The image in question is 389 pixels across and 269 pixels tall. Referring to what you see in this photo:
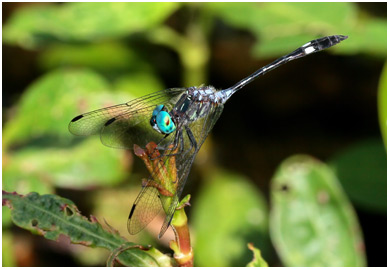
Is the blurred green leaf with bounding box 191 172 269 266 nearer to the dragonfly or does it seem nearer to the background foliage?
the background foliage

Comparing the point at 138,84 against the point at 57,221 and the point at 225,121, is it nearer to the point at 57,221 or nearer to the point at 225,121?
the point at 225,121

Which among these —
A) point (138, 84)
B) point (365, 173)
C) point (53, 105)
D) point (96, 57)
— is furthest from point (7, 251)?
point (365, 173)

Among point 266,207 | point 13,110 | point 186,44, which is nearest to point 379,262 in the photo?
point 266,207

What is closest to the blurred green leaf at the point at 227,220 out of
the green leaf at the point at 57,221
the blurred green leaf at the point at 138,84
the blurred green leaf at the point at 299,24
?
the blurred green leaf at the point at 138,84

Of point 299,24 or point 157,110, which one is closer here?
point 157,110

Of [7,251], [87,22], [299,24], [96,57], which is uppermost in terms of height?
[87,22]

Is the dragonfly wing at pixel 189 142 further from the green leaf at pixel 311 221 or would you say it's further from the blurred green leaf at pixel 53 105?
the blurred green leaf at pixel 53 105

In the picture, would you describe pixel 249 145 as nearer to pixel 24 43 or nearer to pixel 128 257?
pixel 24 43
